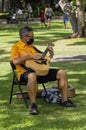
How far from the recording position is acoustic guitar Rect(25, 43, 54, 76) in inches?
304

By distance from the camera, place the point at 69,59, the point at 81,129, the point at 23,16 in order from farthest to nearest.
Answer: the point at 23,16, the point at 69,59, the point at 81,129

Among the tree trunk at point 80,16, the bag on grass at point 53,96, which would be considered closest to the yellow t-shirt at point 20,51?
the bag on grass at point 53,96

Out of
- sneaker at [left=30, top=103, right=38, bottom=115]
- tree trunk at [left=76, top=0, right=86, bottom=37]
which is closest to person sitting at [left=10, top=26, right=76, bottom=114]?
sneaker at [left=30, top=103, right=38, bottom=115]

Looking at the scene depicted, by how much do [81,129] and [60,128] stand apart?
0.30 m

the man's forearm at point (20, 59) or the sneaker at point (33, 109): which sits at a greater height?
the man's forearm at point (20, 59)

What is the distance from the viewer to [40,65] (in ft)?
25.6

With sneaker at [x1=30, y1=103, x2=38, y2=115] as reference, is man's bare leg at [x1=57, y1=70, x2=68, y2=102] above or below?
above

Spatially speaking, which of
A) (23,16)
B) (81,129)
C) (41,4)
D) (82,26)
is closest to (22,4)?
(41,4)

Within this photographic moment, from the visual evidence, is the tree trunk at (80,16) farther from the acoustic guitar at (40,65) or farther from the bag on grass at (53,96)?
the acoustic guitar at (40,65)

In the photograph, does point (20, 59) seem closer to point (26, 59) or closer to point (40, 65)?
point (26, 59)

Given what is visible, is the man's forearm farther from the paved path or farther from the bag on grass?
the paved path

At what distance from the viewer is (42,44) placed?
1959 cm

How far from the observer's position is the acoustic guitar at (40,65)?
7.72 m

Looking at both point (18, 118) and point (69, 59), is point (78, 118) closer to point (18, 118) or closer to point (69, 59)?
point (18, 118)
